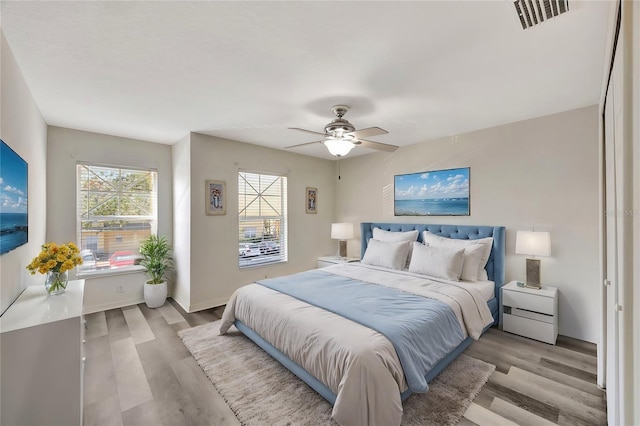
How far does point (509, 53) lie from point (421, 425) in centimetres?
265

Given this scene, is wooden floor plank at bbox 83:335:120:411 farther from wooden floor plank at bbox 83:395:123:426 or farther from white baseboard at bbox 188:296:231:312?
white baseboard at bbox 188:296:231:312

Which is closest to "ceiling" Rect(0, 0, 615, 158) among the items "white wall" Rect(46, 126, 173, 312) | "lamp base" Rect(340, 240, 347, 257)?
"white wall" Rect(46, 126, 173, 312)

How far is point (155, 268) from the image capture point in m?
4.14

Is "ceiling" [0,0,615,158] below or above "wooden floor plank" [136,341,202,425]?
above

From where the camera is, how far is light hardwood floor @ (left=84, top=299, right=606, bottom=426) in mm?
1945

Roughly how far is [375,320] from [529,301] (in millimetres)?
2091

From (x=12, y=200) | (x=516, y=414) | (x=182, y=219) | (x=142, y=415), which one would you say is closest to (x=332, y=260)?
(x=182, y=219)

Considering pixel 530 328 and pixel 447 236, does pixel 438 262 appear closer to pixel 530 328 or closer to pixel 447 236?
pixel 447 236

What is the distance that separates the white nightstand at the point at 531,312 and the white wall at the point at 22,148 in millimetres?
4501

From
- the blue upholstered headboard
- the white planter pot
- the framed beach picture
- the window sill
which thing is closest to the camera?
the blue upholstered headboard

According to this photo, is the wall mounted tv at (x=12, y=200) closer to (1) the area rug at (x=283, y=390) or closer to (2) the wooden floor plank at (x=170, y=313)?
(1) the area rug at (x=283, y=390)

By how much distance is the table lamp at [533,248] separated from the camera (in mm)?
3014

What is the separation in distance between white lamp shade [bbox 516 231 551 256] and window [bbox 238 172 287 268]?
352 centimetres

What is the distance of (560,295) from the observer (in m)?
3.13
